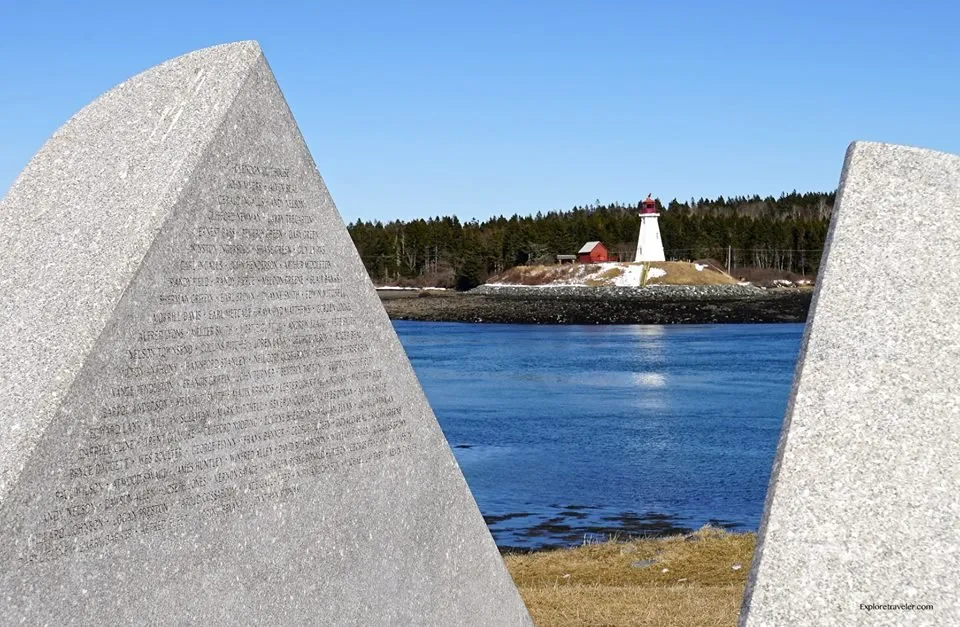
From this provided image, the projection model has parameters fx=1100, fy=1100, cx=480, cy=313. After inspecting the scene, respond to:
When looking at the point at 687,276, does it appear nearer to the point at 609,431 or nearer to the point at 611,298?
the point at 611,298

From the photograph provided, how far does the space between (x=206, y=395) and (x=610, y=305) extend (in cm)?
8062

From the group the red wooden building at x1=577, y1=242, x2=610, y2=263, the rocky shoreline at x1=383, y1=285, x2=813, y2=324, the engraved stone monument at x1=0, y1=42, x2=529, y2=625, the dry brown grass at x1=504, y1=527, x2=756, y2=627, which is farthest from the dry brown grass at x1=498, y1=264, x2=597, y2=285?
the engraved stone monument at x1=0, y1=42, x2=529, y2=625

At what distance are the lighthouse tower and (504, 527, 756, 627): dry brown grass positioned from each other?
88698 millimetres

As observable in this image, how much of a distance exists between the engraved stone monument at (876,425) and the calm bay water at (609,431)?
9786 mm

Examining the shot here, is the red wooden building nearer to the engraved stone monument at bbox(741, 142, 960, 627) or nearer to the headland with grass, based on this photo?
the headland with grass

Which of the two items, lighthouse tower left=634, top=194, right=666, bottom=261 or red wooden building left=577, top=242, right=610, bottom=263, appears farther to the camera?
red wooden building left=577, top=242, right=610, bottom=263

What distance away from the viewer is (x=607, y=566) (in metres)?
11.1

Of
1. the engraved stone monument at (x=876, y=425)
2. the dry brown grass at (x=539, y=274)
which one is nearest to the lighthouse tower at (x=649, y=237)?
the dry brown grass at (x=539, y=274)

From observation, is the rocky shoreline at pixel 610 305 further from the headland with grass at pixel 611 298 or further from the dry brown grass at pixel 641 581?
the dry brown grass at pixel 641 581

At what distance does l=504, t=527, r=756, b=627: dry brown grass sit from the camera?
7527 millimetres

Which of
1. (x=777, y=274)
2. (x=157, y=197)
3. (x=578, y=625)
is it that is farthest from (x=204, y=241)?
(x=777, y=274)

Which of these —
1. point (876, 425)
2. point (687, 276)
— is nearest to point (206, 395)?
point (876, 425)

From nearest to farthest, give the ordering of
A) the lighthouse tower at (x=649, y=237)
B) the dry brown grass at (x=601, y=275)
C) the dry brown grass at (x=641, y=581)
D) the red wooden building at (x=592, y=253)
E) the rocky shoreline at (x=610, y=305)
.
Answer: the dry brown grass at (x=641, y=581), the rocky shoreline at (x=610, y=305), the dry brown grass at (x=601, y=275), the lighthouse tower at (x=649, y=237), the red wooden building at (x=592, y=253)

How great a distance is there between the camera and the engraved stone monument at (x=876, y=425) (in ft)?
13.4
